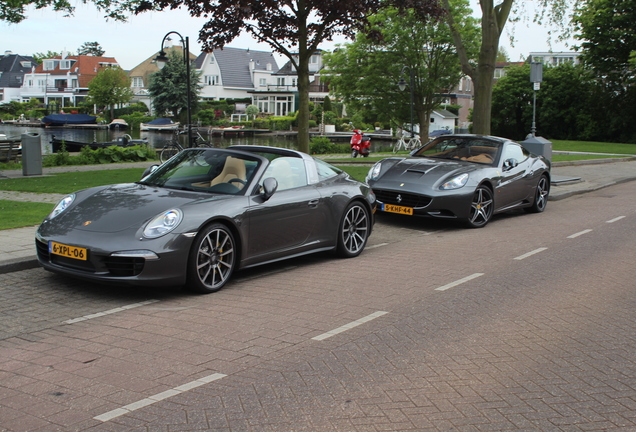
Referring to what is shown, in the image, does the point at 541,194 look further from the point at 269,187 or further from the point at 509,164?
the point at 269,187

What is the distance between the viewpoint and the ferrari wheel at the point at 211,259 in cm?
639

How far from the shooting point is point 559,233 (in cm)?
1084

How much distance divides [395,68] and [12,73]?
11136 cm

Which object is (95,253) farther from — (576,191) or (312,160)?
(576,191)

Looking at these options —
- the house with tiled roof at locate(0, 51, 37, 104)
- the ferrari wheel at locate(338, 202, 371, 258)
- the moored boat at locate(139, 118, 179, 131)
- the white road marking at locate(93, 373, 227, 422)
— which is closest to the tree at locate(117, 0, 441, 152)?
the ferrari wheel at locate(338, 202, 371, 258)

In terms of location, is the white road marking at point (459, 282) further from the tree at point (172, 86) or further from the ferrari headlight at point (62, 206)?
the tree at point (172, 86)

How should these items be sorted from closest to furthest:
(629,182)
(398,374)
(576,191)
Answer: (398,374)
(576,191)
(629,182)

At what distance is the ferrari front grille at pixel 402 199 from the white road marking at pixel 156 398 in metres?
6.89

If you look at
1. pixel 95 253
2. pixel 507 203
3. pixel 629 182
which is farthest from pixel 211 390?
pixel 629 182

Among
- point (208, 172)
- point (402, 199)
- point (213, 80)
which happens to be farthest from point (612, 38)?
point (213, 80)

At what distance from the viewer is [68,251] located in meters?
6.22

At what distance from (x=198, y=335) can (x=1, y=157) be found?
62.5 feet

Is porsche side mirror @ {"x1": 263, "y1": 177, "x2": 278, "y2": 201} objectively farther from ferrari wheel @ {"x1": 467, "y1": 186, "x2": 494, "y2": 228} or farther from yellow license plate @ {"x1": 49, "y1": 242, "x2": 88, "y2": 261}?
ferrari wheel @ {"x1": 467, "y1": 186, "x2": 494, "y2": 228}

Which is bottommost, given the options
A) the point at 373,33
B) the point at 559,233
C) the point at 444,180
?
the point at 559,233
